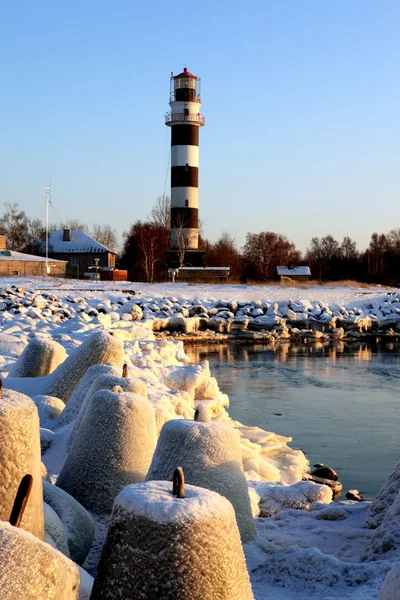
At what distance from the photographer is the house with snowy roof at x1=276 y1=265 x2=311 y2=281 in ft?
193

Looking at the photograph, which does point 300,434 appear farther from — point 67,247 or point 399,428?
point 67,247

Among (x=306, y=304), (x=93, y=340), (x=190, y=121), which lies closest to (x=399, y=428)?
(x=93, y=340)

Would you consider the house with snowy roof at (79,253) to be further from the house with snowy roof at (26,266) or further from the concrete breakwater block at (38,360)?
the concrete breakwater block at (38,360)

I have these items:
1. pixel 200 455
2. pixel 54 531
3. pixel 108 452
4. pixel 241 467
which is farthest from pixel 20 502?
pixel 241 467

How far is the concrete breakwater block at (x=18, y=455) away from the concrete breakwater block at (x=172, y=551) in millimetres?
339

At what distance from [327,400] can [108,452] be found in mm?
10297

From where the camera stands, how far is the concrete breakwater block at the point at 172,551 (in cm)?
269

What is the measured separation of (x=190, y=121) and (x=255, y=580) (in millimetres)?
43626

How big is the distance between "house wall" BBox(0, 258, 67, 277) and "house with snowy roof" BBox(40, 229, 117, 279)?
766cm

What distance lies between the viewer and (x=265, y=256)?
70312mm

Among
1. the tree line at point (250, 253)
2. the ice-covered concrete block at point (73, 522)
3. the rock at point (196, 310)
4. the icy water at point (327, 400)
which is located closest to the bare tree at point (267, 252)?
the tree line at point (250, 253)

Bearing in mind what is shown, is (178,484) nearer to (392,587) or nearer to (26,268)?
(392,587)

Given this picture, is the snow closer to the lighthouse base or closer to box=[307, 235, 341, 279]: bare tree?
the lighthouse base

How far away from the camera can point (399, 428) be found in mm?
11641
